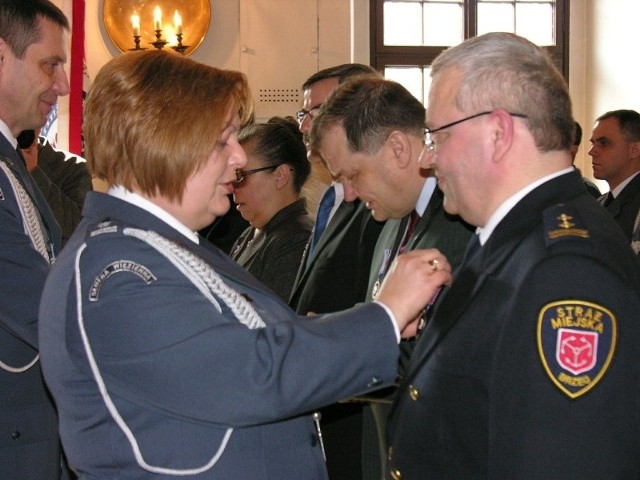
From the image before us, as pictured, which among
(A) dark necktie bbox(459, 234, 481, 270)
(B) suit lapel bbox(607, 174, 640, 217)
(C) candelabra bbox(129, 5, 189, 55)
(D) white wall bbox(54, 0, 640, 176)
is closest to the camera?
(A) dark necktie bbox(459, 234, 481, 270)

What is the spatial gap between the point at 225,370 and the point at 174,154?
39cm

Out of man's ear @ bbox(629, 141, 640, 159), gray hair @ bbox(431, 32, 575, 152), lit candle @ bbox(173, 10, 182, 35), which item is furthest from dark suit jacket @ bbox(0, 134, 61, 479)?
lit candle @ bbox(173, 10, 182, 35)

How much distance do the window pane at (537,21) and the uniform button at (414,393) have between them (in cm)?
782

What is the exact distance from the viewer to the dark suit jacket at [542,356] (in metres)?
1.43

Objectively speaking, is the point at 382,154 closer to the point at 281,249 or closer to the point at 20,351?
the point at 281,249

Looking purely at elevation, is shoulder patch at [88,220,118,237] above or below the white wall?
below

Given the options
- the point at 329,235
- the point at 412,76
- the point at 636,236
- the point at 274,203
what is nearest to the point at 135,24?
the point at 412,76

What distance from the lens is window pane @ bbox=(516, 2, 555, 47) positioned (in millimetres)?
9031

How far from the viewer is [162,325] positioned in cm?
143

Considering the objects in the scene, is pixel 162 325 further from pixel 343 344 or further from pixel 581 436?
pixel 581 436

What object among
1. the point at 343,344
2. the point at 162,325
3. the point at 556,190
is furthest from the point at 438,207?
the point at 162,325

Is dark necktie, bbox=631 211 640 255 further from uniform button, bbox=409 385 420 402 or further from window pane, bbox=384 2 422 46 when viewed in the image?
window pane, bbox=384 2 422 46

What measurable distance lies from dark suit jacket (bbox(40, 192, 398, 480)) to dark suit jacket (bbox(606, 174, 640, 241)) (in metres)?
4.39

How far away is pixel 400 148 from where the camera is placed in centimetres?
251
